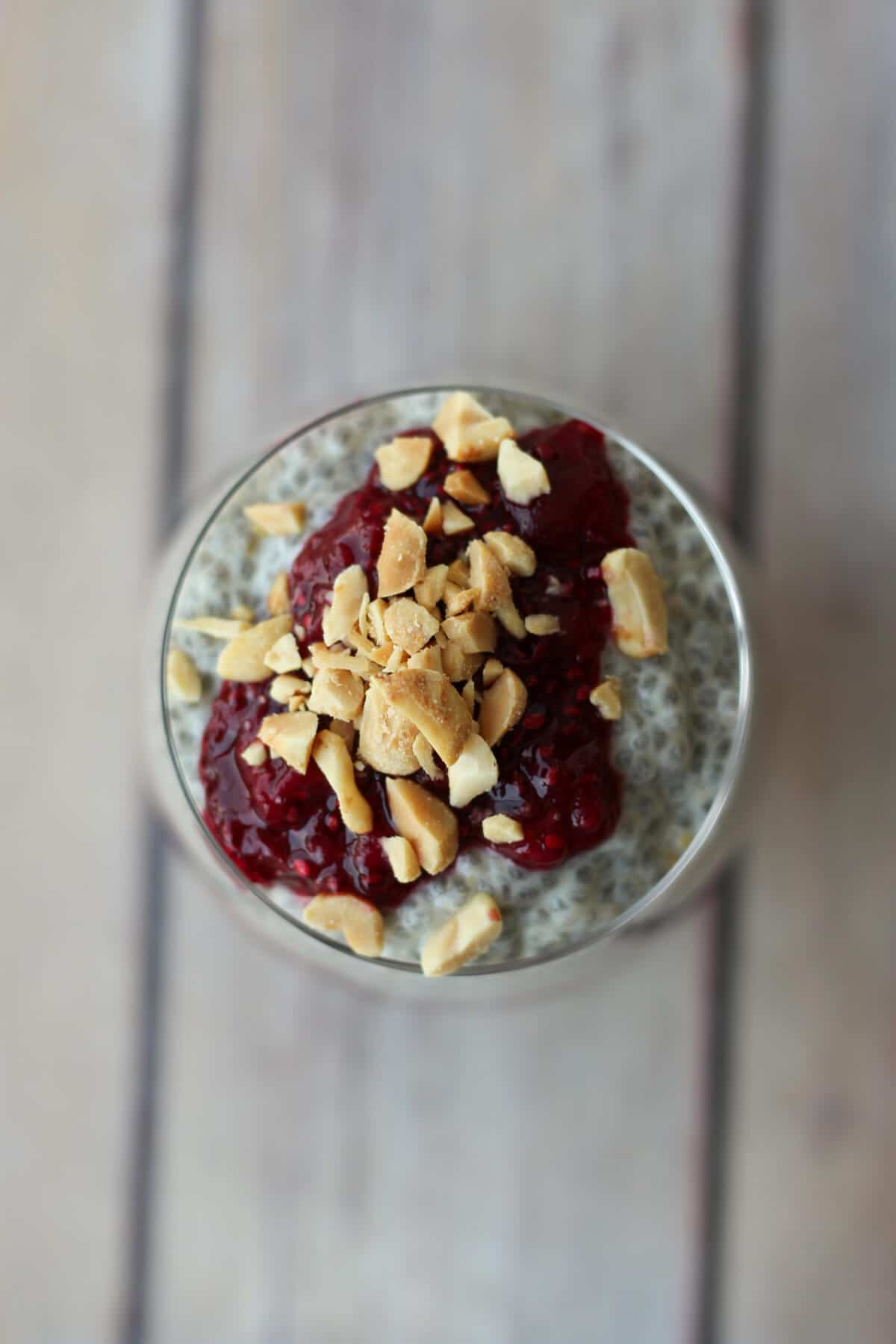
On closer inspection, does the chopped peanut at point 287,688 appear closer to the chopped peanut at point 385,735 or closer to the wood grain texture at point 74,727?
the chopped peanut at point 385,735

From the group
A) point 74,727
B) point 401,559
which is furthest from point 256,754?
point 74,727

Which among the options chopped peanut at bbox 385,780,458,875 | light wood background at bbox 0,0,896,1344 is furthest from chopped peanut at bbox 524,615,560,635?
light wood background at bbox 0,0,896,1344

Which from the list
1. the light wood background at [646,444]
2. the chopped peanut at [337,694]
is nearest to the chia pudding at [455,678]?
the chopped peanut at [337,694]

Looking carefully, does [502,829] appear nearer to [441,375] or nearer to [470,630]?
[470,630]

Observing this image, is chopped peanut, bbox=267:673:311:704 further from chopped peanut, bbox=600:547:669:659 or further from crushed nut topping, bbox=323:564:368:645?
chopped peanut, bbox=600:547:669:659

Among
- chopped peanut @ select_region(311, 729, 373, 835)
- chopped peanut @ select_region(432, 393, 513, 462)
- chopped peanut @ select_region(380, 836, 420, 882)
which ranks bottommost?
chopped peanut @ select_region(380, 836, 420, 882)
